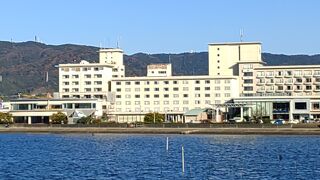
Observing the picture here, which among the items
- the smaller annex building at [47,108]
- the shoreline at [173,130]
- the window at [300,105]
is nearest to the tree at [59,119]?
the smaller annex building at [47,108]

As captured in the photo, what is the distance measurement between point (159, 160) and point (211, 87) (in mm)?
77614

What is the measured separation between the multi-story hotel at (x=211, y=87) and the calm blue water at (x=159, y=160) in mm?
47866

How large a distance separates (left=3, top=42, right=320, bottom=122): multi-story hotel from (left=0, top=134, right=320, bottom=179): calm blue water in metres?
47.9

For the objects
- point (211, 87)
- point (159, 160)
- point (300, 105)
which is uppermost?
point (211, 87)

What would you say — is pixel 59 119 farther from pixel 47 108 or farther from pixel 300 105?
pixel 300 105

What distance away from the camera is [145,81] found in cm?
14225

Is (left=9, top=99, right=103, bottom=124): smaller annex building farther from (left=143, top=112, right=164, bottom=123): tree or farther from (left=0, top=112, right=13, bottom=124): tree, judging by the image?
(left=143, top=112, right=164, bottom=123): tree

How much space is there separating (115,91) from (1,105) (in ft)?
75.4

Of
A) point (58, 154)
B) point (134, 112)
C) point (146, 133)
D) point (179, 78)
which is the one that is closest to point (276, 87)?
point (179, 78)

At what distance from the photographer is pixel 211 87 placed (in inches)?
5482

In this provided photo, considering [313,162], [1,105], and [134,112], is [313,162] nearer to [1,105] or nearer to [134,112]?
[134,112]

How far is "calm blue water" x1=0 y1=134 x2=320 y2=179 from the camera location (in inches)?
2021

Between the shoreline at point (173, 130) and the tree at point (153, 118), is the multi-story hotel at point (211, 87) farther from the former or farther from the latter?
the shoreline at point (173, 130)

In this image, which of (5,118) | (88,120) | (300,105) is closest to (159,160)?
(88,120)
